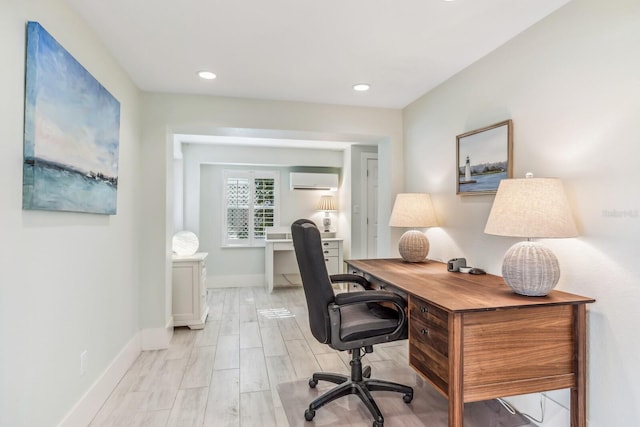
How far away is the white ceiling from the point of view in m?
1.82

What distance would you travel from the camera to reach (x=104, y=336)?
227 centimetres

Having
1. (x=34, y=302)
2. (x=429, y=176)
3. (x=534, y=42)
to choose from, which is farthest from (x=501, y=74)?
(x=34, y=302)

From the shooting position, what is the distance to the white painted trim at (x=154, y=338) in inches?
121

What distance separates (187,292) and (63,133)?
7.42 ft

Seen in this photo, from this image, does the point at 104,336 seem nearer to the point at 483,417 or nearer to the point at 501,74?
the point at 483,417

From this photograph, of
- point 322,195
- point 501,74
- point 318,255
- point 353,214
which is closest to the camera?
point 318,255

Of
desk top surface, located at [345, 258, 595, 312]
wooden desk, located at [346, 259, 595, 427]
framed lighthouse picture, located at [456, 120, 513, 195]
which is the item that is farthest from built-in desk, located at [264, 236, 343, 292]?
wooden desk, located at [346, 259, 595, 427]

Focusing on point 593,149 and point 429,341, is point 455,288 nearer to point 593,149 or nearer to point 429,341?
point 429,341

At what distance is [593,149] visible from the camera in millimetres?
1666

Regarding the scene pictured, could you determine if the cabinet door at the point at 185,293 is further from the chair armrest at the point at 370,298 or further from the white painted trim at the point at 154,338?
the chair armrest at the point at 370,298

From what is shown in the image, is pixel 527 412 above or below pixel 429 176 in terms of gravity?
below

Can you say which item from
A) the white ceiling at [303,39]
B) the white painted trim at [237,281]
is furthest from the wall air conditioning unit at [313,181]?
the white ceiling at [303,39]

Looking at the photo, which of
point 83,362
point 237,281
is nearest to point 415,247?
point 83,362

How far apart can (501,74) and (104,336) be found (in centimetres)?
309
